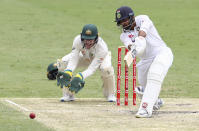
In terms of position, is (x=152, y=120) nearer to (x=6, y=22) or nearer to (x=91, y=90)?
(x=91, y=90)

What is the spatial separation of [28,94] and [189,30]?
13005 mm

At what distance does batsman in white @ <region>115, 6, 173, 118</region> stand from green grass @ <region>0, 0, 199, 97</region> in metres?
4.16

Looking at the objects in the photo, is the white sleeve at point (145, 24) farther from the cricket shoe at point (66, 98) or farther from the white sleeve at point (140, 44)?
the cricket shoe at point (66, 98)

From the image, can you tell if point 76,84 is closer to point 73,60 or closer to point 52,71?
point 73,60

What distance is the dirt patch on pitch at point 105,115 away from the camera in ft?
23.5

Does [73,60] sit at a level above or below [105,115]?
above

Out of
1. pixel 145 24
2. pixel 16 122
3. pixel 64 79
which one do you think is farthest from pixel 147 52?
pixel 16 122

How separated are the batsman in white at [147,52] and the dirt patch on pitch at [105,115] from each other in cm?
29

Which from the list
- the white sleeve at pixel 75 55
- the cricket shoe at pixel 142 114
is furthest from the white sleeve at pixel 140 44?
the white sleeve at pixel 75 55

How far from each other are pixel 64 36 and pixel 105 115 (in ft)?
51.5

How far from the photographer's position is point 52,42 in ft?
74.1

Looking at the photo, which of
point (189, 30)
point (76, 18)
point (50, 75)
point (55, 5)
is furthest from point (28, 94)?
point (55, 5)

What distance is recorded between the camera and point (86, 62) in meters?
10.5

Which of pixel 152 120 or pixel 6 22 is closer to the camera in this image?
pixel 152 120
